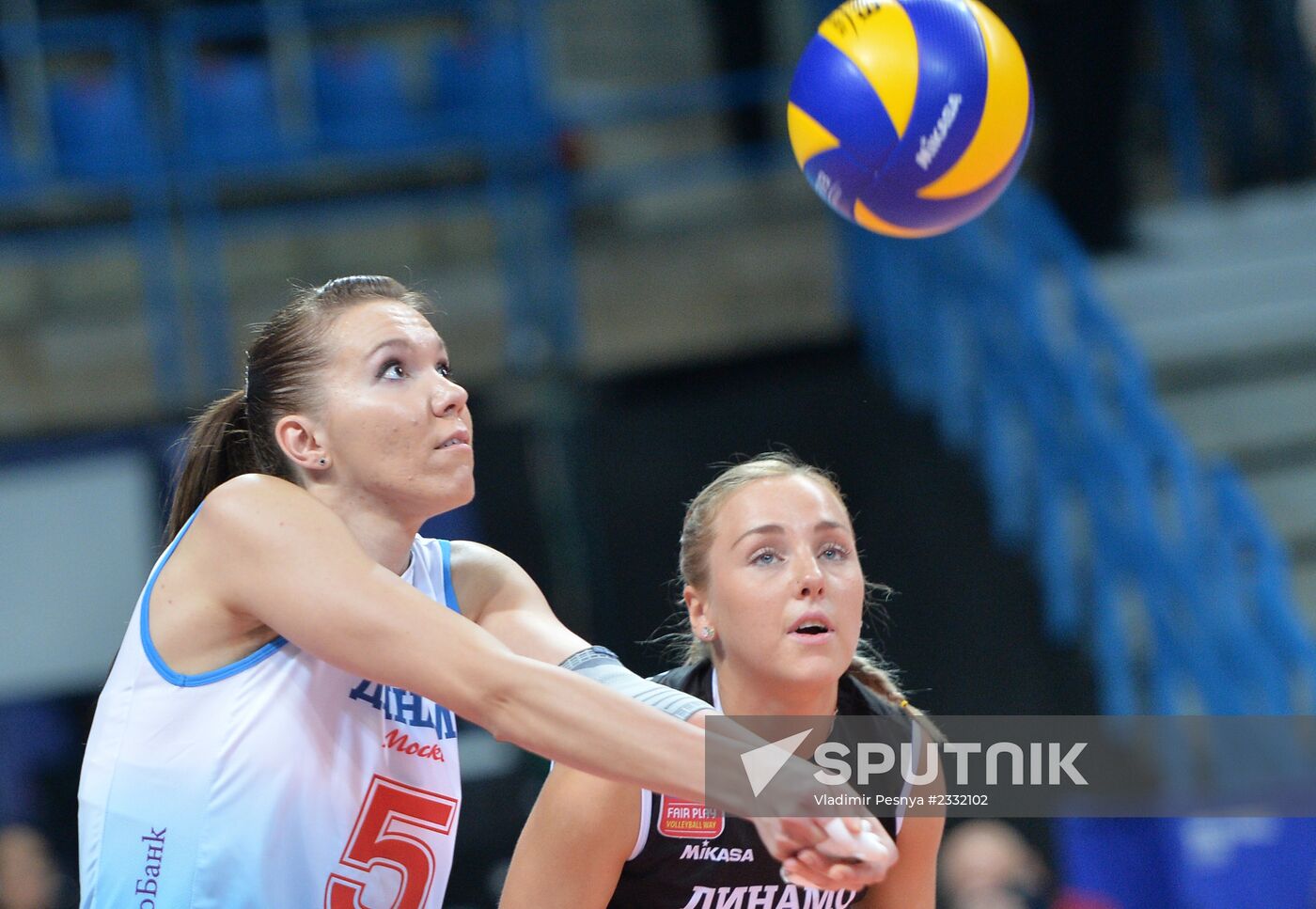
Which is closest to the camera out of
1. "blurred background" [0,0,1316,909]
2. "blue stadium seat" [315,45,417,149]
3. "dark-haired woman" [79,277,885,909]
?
"dark-haired woman" [79,277,885,909]

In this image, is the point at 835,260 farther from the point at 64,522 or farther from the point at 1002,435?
the point at 64,522

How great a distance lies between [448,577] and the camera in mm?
2828

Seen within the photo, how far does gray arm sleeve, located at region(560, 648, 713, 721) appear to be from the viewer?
241cm

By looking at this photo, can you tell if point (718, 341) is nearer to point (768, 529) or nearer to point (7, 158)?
point (7, 158)

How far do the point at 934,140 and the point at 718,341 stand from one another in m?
4.87

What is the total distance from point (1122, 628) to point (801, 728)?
12.5 ft

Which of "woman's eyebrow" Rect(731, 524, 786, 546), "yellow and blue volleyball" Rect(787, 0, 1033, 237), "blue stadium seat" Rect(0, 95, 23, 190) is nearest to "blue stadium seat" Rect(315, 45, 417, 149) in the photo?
"blue stadium seat" Rect(0, 95, 23, 190)

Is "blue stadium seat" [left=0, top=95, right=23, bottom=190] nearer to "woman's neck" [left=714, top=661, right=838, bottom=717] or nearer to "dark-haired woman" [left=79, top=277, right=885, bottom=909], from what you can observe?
"dark-haired woman" [left=79, top=277, right=885, bottom=909]

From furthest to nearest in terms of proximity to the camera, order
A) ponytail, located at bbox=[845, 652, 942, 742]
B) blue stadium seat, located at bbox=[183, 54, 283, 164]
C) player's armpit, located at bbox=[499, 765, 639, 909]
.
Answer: blue stadium seat, located at bbox=[183, 54, 283, 164], ponytail, located at bbox=[845, 652, 942, 742], player's armpit, located at bbox=[499, 765, 639, 909]

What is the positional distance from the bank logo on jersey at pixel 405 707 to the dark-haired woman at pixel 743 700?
0.23m

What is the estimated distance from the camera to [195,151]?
7.85 meters

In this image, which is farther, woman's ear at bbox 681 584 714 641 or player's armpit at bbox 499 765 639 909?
woman's ear at bbox 681 584 714 641

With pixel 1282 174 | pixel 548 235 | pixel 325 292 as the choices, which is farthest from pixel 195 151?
pixel 1282 174

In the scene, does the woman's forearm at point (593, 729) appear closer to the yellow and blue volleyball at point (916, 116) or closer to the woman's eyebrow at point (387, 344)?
the woman's eyebrow at point (387, 344)
